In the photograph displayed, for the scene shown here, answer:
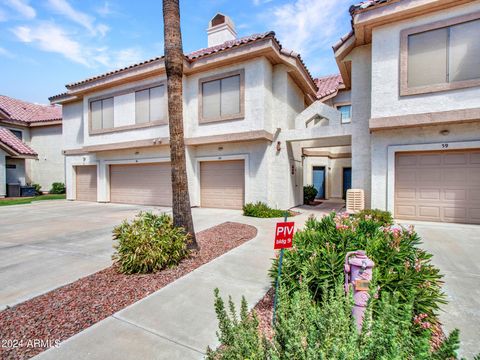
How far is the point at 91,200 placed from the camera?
17266 millimetres

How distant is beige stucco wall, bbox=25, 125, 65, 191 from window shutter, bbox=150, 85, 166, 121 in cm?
1376

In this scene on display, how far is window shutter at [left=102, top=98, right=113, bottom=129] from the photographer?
14.9m

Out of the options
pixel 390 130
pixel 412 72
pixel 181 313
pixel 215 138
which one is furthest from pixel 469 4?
pixel 181 313

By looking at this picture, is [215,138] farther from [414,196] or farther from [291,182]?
[414,196]

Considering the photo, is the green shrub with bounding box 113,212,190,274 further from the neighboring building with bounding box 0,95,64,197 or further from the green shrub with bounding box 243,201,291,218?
the neighboring building with bounding box 0,95,64,197

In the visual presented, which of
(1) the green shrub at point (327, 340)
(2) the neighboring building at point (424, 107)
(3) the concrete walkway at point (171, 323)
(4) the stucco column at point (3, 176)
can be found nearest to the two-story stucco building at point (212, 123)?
(2) the neighboring building at point (424, 107)

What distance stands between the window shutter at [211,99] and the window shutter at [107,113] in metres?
6.18

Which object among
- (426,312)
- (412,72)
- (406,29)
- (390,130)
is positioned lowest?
(426,312)

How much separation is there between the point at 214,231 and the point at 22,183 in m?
21.0

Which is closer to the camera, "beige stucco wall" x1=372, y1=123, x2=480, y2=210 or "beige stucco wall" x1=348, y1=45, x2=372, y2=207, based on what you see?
"beige stucco wall" x1=372, y1=123, x2=480, y2=210

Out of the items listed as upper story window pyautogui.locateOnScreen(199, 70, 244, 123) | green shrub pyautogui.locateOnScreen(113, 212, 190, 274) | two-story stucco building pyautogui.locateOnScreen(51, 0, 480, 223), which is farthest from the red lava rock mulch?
upper story window pyautogui.locateOnScreen(199, 70, 244, 123)

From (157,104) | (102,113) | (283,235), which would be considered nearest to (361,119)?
(283,235)

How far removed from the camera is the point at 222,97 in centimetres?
1218

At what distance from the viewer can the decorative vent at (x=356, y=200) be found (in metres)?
9.90
